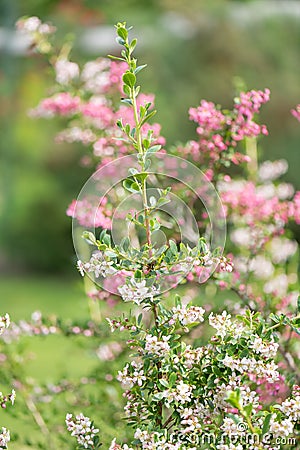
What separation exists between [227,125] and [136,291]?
0.66 meters

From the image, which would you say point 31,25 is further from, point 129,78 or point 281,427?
point 281,427

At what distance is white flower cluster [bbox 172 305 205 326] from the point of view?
1.29 metres

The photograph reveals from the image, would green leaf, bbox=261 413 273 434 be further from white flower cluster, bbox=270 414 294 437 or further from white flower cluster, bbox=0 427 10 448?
white flower cluster, bbox=0 427 10 448

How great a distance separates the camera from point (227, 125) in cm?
182

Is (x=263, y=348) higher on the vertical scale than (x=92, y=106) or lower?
lower

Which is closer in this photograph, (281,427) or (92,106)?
(281,427)

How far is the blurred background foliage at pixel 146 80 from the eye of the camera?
7332 millimetres

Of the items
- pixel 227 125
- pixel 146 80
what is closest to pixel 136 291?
pixel 227 125

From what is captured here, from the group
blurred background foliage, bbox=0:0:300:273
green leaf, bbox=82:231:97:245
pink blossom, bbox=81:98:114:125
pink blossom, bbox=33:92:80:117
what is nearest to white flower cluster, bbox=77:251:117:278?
green leaf, bbox=82:231:97:245

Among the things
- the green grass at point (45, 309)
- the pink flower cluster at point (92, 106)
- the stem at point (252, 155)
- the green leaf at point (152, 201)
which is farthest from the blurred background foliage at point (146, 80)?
the green leaf at point (152, 201)

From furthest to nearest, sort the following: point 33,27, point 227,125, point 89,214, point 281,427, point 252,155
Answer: point 252,155 < point 33,27 < point 227,125 < point 89,214 < point 281,427

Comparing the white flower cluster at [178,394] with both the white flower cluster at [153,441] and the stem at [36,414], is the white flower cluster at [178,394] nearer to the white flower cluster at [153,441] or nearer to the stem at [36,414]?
the white flower cluster at [153,441]

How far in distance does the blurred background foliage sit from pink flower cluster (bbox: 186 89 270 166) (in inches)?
190

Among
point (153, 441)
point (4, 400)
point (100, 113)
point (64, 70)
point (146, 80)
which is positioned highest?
point (146, 80)
